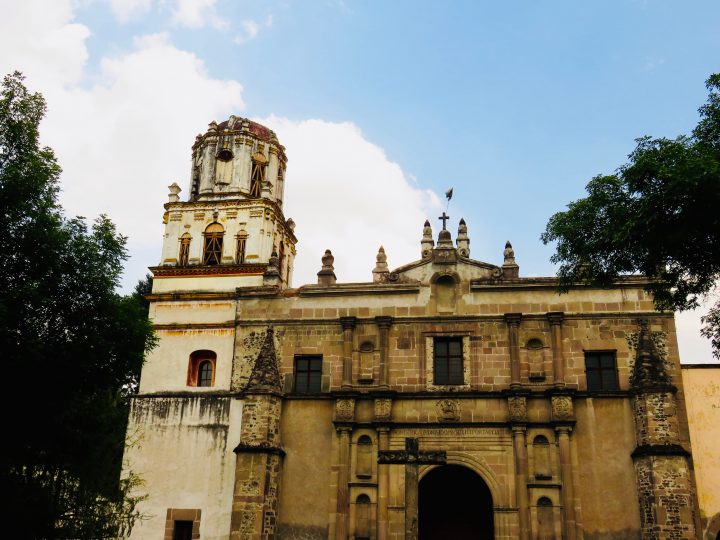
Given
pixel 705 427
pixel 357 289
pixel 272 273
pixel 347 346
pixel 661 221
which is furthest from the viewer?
pixel 272 273

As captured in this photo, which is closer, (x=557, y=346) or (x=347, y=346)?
(x=557, y=346)

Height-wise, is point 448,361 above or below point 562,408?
above

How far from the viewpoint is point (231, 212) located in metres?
26.8

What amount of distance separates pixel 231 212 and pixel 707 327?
16556mm

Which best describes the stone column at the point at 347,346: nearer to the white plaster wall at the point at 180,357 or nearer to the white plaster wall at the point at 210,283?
the white plaster wall at the point at 210,283

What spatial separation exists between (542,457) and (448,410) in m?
3.02

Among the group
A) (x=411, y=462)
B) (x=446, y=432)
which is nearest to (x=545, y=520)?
(x=446, y=432)

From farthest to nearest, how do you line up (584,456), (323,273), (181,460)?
(323,273) → (181,460) → (584,456)

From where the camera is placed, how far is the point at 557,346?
2258 centimetres

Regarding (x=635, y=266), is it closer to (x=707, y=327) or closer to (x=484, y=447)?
(x=707, y=327)

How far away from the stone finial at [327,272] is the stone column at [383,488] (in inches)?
212

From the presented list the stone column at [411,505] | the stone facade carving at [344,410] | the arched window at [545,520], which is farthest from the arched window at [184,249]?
the arched window at [545,520]

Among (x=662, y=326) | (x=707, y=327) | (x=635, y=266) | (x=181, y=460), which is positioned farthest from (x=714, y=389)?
(x=181, y=460)

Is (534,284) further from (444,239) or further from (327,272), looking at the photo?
(327,272)
